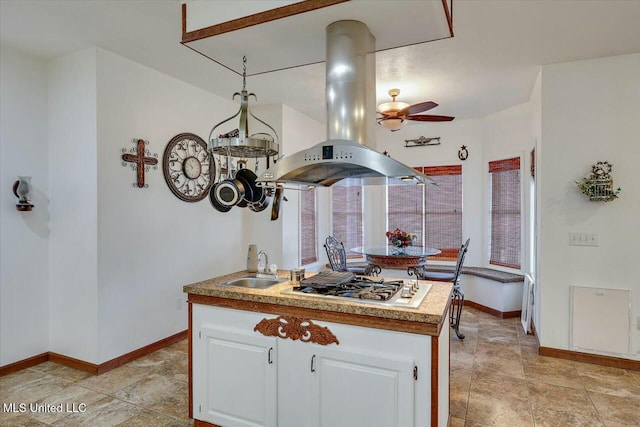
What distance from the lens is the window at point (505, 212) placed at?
5.00 meters

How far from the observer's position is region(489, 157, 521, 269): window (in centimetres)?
500

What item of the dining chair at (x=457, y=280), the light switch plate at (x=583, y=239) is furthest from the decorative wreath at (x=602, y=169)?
the dining chair at (x=457, y=280)

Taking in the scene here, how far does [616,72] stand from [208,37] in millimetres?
3570

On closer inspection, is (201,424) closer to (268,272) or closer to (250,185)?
(268,272)

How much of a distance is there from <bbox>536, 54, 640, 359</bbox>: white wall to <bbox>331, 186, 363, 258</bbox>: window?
300 cm

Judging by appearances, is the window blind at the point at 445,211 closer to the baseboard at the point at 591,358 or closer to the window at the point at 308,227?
the window at the point at 308,227

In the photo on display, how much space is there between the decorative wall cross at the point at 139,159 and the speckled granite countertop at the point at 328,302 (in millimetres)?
1568

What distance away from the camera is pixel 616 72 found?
3.36 meters

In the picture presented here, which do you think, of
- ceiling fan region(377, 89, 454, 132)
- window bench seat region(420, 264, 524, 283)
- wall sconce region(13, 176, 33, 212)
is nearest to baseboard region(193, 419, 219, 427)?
wall sconce region(13, 176, 33, 212)

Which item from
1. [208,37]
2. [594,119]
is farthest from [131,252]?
[594,119]

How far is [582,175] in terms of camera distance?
346 cm

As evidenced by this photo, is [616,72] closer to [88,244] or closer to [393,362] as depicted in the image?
[393,362]

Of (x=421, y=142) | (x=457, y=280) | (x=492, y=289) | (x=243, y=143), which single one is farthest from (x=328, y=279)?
(x=421, y=142)

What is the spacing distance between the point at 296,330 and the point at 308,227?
333 cm
